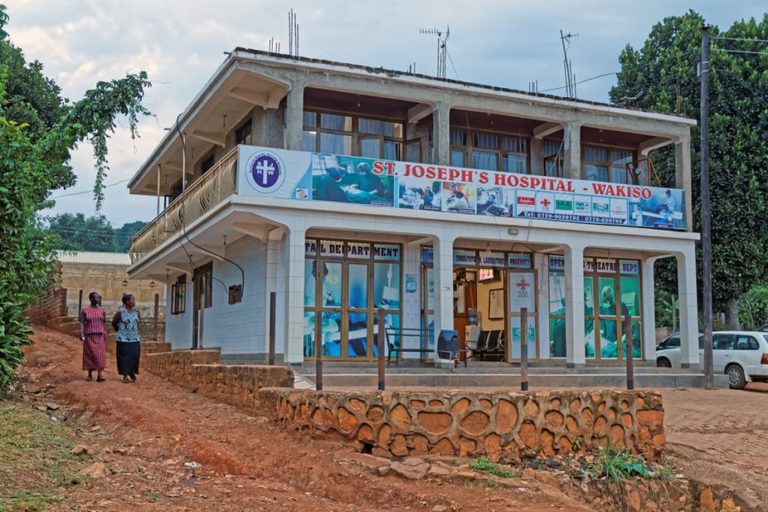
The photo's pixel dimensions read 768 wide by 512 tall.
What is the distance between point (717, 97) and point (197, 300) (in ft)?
57.7

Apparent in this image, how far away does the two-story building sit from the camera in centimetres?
1575

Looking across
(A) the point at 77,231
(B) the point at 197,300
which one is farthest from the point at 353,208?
(A) the point at 77,231

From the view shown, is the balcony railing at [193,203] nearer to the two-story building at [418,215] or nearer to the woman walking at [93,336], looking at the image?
the two-story building at [418,215]

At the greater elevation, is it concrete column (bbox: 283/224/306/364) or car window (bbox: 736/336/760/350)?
concrete column (bbox: 283/224/306/364)

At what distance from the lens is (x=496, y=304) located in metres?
19.4

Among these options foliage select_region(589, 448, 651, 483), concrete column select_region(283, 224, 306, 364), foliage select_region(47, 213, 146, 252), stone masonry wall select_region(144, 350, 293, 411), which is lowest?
foliage select_region(589, 448, 651, 483)

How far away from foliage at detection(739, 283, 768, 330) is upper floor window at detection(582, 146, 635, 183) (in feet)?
62.2

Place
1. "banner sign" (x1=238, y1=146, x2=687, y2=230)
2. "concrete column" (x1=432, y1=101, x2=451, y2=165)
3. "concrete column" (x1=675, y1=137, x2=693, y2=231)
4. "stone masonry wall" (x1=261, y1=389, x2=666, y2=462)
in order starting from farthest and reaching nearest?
Result: "concrete column" (x1=675, y1=137, x2=693, y2=231), "concrete column" (x1=432, y1=101, x2=451, y2=165), "banner sign" (x1=238, y1=146, x2=687, y2=230), "stone masonry wall" (x1=261, y1=389, x2=666, y2=462)

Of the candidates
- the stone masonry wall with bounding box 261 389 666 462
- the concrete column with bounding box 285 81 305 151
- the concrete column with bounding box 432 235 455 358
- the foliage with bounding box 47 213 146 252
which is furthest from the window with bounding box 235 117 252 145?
the foliage with bounding box 47 213 146 252

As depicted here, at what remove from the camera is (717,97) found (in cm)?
2566

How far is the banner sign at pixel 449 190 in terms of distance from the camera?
15383mm

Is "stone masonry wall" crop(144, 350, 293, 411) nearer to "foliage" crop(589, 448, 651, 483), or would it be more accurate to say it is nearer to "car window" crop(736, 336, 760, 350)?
"foliage" crop(589, 448, 651, 483)

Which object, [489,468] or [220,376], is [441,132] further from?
[489,468]

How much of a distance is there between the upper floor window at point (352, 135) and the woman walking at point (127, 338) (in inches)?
208
